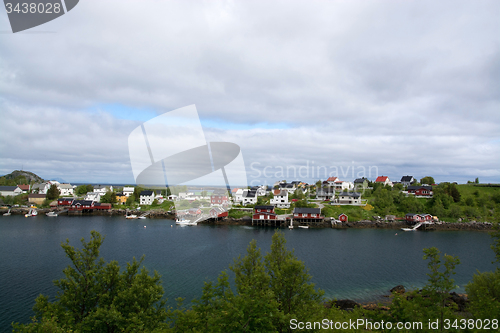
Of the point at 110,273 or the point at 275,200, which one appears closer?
the point at 110,273

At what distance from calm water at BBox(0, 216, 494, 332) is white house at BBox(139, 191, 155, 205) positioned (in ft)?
83.4

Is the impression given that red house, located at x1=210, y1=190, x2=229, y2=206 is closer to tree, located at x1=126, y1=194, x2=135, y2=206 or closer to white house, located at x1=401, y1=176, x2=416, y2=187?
tree, located at x1=126, y1=194, x2=135, y2=206

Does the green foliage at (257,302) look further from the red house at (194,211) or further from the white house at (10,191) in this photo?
the white house at (10,191)

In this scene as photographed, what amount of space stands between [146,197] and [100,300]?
2838 inches

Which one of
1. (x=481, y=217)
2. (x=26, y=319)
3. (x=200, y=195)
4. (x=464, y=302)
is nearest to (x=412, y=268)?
(x=464, y=302)

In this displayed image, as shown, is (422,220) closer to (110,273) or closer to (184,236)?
(184,236)

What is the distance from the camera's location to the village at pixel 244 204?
5491 cm

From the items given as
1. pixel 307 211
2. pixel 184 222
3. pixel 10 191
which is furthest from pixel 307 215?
pixel 10 191

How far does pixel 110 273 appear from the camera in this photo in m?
11.5

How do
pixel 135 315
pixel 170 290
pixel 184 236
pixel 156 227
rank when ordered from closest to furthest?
pixel 135 315, pixel 170 290, pixel 184 236, pixel 156 227

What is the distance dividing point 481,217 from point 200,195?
7149 cm

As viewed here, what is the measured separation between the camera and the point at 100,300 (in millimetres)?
10953

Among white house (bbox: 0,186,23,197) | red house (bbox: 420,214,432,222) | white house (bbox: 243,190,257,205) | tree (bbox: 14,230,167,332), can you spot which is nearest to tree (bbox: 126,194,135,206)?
white house (bbox: 243,190,257,205)

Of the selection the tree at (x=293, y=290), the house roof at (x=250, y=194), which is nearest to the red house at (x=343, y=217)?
the house roof at (x=250, y=194)
